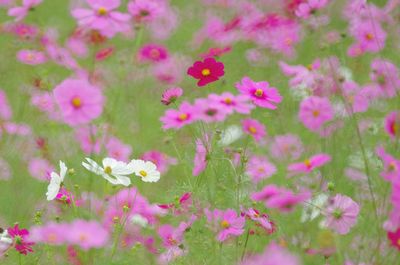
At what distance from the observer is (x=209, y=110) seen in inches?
44.0

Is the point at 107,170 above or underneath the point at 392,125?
underneath

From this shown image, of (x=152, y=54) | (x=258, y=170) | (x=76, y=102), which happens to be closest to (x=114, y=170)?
(x=76, y=102)

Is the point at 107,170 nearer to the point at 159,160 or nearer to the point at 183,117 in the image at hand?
the point at 183,117

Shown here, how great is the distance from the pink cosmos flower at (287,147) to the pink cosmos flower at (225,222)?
0.70 meters

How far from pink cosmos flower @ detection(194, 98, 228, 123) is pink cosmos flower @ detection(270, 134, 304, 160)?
78 cm

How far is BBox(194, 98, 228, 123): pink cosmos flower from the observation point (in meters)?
1.10

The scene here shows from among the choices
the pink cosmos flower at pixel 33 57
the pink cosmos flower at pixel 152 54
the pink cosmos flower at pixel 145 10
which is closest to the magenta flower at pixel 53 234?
the pink cosmos flower at pixel 145 10

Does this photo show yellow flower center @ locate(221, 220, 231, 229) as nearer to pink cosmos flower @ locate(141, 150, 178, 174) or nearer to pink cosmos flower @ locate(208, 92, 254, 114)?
pink cosmos flower @ locate(208, 92, 254, 114)

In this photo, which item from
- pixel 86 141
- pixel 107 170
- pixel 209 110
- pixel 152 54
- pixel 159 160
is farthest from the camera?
pixel 152 54

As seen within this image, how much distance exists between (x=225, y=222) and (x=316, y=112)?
0.57 m

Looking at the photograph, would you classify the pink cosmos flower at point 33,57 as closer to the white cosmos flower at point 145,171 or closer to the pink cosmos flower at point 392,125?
the white cosmos flower at point 145,171

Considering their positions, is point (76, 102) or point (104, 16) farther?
point (104, 16)

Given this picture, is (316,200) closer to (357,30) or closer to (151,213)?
(151,213)

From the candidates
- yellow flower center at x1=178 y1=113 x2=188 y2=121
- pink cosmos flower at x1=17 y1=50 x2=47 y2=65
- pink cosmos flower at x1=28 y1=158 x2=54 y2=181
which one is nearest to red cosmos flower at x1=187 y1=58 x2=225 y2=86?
yellow flower center at x1=178 y1=113 x2=188 y2=121
